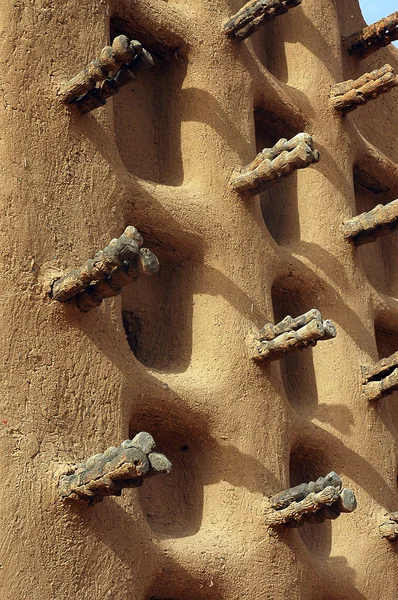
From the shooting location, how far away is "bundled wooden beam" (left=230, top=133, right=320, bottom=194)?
15.4 ft

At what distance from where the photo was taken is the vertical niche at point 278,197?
225 inches

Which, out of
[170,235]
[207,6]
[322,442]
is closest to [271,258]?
[170,235]

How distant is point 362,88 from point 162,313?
200cm

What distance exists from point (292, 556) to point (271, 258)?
1515 millimetres

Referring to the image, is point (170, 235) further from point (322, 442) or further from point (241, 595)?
point (241, 595)

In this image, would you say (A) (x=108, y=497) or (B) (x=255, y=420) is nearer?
(A) (x=108, y=497)

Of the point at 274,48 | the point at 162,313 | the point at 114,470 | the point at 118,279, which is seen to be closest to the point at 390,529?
the point at 162,313

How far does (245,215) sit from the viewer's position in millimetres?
5137

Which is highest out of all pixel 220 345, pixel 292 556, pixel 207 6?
A: pixel 207 6

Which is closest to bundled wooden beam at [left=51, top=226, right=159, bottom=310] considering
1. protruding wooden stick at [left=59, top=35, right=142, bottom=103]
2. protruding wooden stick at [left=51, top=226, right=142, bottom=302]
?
protruding wooden stick at [left=51, top=226, right=142, bottom=302]

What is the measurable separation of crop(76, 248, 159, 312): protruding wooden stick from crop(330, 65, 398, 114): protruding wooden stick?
258cm

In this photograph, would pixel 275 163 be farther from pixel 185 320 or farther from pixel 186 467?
pixel 186 467

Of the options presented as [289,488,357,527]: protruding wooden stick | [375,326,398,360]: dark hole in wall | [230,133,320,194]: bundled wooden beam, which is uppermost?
[230,133,320,194]: bundled wooden beam

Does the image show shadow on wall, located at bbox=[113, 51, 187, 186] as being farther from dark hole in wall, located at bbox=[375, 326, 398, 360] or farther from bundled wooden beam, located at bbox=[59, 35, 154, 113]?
dark hole in wall, located at bbox=[375, 326, 398, 360]
